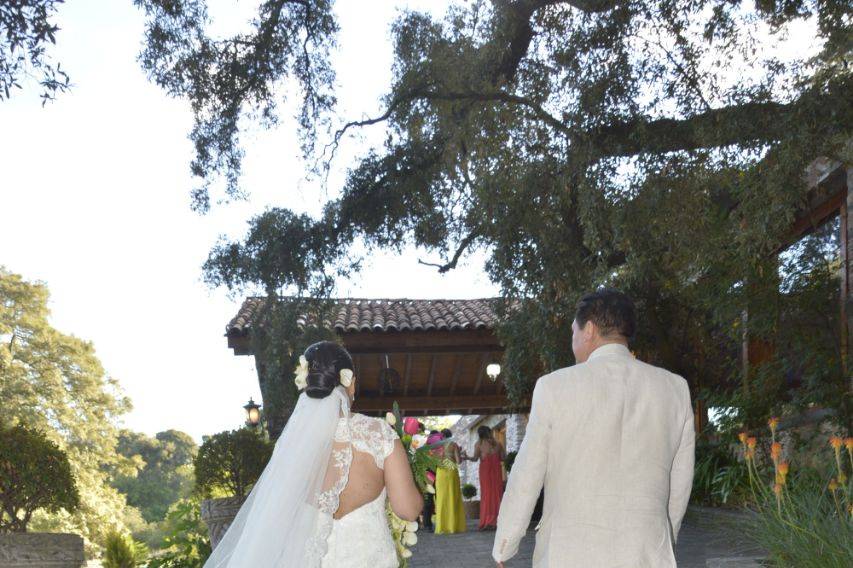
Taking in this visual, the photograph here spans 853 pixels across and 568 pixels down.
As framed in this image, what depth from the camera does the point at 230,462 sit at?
942 centimetres

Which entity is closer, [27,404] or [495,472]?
[495,472]

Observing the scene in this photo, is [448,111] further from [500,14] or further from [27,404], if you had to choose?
[27,404]

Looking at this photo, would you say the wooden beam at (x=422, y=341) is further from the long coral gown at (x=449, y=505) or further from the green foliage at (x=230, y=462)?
the green foliage at (x=230, y=462)

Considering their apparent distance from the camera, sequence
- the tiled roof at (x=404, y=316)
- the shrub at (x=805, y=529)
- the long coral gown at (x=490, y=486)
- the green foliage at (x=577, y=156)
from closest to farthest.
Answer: the shrub at (x=805, y=529) < the green foliage at (x=577, y=156) < the long coral gown at (x=490, y=486) < the tiled roof at (x=404, y=316)

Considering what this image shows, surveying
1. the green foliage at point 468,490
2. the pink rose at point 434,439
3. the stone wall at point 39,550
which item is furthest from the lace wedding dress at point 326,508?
the green foliage at point 468,490

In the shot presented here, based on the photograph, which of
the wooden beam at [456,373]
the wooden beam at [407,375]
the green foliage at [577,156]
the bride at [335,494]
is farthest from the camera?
the wooden beam at [456,373]

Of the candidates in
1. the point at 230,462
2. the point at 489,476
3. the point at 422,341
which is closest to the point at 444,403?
the point at 422,341

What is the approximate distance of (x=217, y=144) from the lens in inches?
448

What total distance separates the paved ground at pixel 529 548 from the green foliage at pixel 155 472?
105ft

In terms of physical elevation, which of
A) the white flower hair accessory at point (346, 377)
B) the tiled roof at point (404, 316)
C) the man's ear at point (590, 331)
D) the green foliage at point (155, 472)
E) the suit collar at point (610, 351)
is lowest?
the green foliage at point (155, 472)

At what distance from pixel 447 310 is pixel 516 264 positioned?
7.48 metres

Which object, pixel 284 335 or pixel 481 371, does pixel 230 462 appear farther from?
pixel 481 371

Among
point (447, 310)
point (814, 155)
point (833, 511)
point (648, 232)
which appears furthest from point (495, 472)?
point (833, 511)

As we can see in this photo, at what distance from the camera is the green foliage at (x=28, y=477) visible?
21.3 ft
